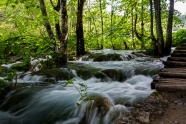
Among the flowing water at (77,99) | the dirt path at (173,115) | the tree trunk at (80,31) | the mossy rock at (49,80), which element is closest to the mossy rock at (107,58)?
the tree trunk at (80,31)

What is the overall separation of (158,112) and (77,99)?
231 centimetres

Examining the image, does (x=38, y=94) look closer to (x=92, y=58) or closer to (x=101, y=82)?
(x=101, y=82)

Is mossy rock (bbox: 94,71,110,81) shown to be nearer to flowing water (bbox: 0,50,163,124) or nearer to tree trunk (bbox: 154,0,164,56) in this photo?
flowing water (bbox: 0,50,163,124)

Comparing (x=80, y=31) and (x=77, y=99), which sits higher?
(x=80, y=31)

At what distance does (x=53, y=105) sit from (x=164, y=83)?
2.66m

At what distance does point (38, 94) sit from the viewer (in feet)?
20.5

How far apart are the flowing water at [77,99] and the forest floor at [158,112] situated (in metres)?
0.40

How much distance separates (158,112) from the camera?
3805mm

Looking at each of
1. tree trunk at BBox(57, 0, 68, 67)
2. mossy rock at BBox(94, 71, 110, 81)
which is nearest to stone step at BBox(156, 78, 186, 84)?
mossy rock at BBox(94, 71, 110, 81)

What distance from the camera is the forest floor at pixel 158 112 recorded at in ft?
11.6

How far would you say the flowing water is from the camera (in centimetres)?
448

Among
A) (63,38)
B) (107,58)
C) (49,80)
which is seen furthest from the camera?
(107,58)

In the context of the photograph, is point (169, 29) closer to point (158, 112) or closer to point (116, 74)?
point (116, 74)

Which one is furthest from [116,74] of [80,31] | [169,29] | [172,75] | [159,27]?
[80,31]
